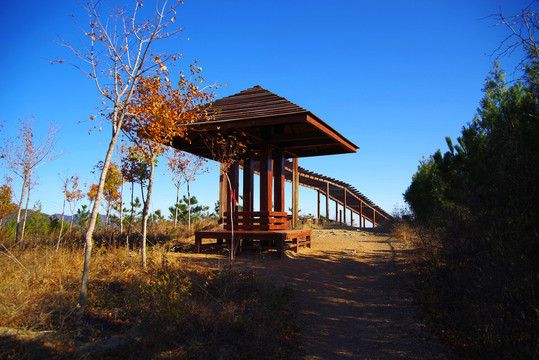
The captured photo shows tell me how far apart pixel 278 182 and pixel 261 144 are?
65.1 inches

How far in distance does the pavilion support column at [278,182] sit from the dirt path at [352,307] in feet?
7.31

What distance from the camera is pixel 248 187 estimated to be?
1177 centimetres

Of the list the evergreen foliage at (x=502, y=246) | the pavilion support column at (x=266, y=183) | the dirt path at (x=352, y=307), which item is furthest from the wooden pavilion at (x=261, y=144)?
the evergreen foliage at (x=502, y=246)

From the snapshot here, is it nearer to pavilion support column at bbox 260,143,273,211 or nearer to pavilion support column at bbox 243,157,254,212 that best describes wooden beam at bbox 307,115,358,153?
pavilion support column at bbox 260,143,273,211

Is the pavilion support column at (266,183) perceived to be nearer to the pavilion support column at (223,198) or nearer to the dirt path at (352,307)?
A: the pavilion support column at (223,198)

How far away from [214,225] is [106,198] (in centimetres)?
567

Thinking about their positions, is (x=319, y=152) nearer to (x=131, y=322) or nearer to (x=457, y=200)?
(x=457, y=200)

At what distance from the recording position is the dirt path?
4430mm

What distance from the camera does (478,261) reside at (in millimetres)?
4098

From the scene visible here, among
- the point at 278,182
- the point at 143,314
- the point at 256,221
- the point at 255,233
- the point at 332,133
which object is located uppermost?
the point at 332,133

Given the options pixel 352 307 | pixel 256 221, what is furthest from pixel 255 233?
pixel 352 307

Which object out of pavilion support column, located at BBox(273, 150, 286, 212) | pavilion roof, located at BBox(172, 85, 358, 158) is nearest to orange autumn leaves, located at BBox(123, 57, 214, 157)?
pavilion roof, located at BBox(172, 85, 358, 158)

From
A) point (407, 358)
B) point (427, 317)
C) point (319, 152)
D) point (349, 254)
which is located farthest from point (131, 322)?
point (319, 152)

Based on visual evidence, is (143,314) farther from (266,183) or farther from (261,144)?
(261,144)
